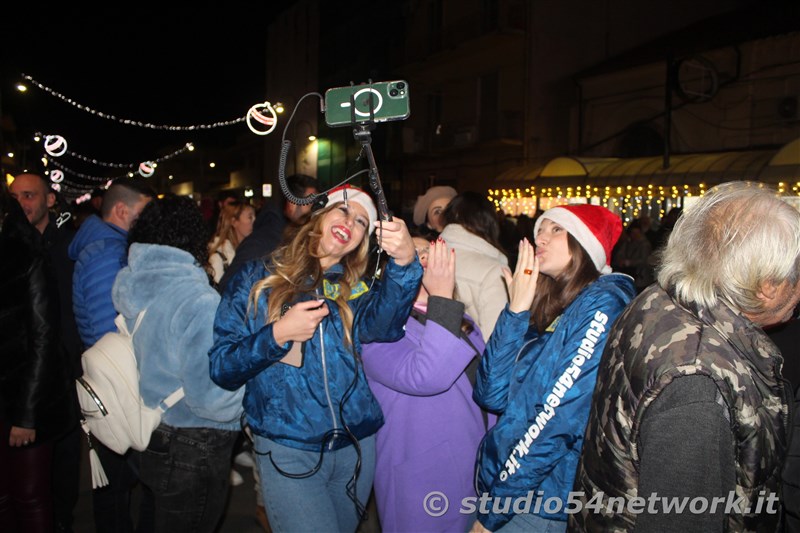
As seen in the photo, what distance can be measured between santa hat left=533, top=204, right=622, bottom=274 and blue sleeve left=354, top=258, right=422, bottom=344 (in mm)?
681

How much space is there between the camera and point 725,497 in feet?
4.44

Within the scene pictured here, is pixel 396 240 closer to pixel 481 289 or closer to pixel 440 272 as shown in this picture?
pixel 440 272

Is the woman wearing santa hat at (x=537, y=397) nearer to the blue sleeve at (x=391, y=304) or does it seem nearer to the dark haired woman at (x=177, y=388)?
the blue sleeve at (x=391, y=304)

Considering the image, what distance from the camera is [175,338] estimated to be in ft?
8.38

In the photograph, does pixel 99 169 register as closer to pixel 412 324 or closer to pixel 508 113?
pixel 508 113

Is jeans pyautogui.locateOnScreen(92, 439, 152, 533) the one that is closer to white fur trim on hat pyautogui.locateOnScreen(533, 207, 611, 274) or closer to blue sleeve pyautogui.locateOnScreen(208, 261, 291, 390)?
blue sleeve pyautogui.locateOnScreen(208, 261, 291, 390)

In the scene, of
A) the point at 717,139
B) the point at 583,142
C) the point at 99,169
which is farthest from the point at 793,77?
the point at 99,169

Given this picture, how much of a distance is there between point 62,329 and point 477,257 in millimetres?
2766

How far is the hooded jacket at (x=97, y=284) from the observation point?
3.39 meters

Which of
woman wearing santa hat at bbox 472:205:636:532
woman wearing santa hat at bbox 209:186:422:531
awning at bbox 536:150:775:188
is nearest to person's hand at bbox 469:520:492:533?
woman wearing santa hat at bbox 472:205:636:532

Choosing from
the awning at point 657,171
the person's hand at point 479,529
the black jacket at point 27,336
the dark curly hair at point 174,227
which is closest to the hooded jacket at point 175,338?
the dark curly hair at point 174,227

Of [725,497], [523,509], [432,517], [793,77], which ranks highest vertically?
[793,77]

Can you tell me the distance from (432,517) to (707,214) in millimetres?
1566

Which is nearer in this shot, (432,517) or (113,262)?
(432,517)
